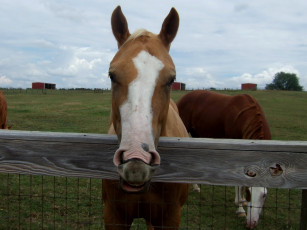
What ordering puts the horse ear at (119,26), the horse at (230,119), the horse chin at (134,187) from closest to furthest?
the horse chin at (134,187), the horse ear at (119,26), the horse at (230,119)

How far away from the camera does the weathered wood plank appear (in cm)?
193

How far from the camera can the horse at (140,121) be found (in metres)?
1.67

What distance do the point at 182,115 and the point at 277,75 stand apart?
9261cm

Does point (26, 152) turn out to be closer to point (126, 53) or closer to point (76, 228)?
point (126, 53)

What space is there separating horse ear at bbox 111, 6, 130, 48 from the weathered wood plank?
100 cm

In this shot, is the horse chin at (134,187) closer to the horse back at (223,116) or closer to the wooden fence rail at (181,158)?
the wooden fence rail at (181,158)

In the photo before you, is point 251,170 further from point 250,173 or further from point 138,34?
point 138,34

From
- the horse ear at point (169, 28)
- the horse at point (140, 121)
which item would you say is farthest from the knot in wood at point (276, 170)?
the horse ear at point (169, 28)

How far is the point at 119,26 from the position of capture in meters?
2.59

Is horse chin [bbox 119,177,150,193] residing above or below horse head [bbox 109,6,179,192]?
below

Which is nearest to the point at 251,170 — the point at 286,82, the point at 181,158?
the point at 181,158

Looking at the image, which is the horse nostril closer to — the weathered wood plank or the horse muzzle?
the horse muzzle

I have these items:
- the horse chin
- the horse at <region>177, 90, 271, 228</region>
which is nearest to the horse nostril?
the horse chin

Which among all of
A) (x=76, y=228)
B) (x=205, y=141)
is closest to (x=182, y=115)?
(x=76, y=228)
